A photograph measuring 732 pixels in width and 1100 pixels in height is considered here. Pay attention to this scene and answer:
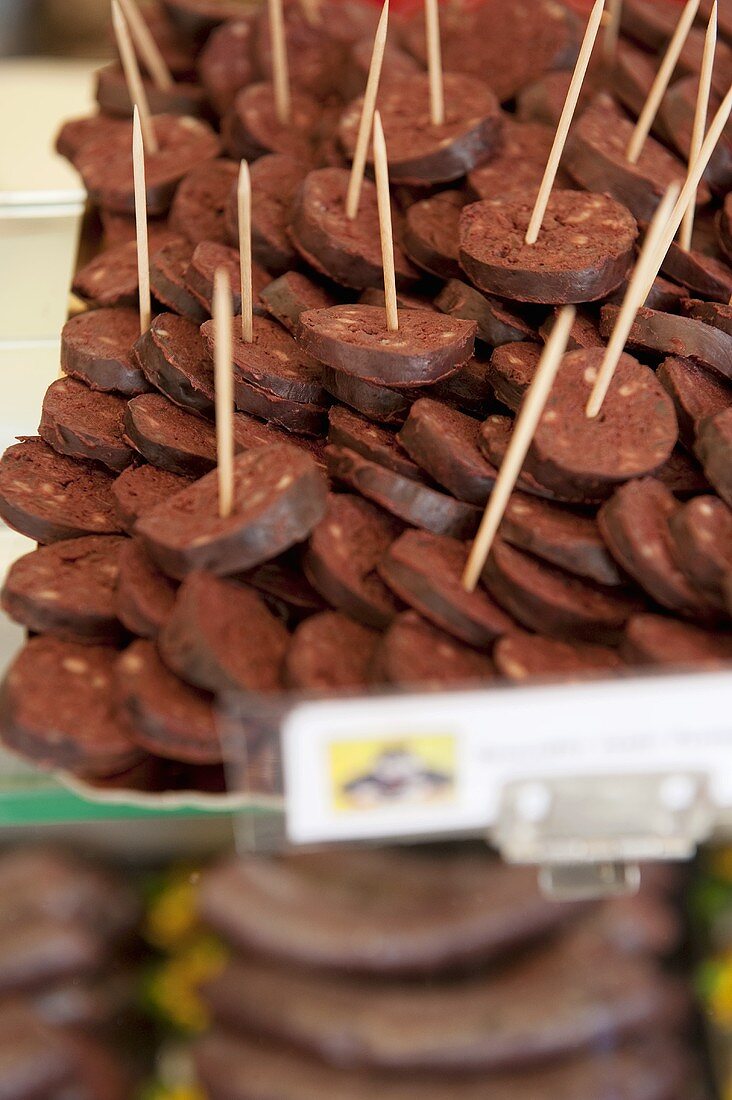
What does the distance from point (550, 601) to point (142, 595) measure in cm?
54

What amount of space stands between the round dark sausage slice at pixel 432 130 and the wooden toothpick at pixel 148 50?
0.55m

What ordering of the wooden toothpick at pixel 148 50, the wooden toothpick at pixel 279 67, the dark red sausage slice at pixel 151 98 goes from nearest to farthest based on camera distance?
the wooden toothpick at pixel 279 67
the wooden toothpick at pixel 148 50
the dark red sausage slice at pixel 151 98

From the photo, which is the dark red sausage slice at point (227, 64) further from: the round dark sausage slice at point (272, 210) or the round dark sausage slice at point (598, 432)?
the round dark sausage slice at point (598, 432)

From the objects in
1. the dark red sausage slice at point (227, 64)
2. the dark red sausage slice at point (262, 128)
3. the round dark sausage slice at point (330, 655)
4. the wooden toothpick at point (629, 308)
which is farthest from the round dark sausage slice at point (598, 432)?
the dark red sausage slice at point (227, 64)

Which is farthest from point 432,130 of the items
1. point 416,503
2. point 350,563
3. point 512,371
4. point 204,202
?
point 350,563

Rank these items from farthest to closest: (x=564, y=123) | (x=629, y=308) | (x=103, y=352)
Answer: (x=103, y=352) → (x=564, y=123) → (x=629, y=308)

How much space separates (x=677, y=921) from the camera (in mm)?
1710

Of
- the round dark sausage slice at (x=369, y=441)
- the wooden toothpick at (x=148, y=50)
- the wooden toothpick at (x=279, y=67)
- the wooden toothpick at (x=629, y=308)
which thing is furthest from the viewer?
the wooden toothpick at (x=148, y=50)

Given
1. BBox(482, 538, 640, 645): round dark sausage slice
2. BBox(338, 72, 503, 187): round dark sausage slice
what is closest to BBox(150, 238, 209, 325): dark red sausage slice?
BBox(338, 72, 503, 187): round dark sausage slice

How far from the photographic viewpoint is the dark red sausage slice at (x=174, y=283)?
6.48 feet

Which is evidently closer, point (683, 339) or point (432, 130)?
point (683, 339)

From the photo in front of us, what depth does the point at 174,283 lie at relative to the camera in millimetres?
1998

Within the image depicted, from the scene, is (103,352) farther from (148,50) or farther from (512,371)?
(148,50)

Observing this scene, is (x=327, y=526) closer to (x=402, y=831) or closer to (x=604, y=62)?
(x=402, y=831)
